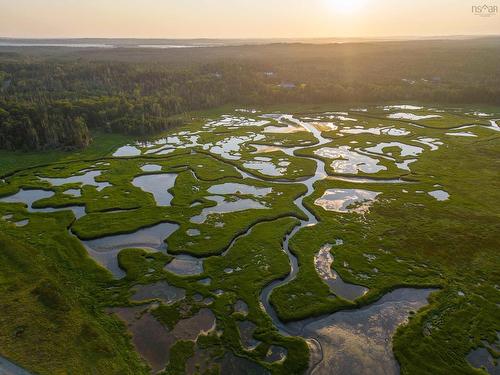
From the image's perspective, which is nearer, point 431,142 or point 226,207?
point 226,207

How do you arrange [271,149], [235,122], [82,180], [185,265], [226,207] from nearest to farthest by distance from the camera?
[185,265], [226,207], [82,180], [271,149], [235,122]

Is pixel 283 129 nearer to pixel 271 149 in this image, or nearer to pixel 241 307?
pixel 271 149

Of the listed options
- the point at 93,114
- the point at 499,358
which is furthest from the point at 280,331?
the point at 93,114

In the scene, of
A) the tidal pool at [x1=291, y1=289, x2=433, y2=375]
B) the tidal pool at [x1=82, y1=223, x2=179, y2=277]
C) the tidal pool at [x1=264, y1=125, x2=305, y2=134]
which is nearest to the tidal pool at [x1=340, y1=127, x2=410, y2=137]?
the tidal pool at [x1=264, y1=125, x2=305, y2=134]

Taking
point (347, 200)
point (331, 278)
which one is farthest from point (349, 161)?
point (331, 278)

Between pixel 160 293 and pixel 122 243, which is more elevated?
pixel 122 243

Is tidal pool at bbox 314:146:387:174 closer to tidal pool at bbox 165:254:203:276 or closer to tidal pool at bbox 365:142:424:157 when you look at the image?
tidal pool at bbox 365:142:424:157
